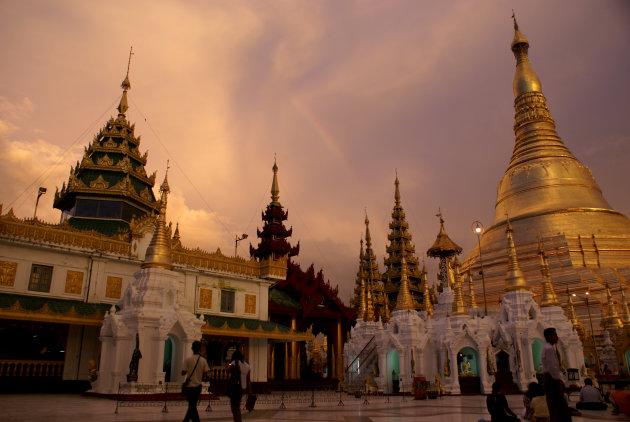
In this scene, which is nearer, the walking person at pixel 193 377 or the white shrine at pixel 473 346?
the walking person at pixel 193 377

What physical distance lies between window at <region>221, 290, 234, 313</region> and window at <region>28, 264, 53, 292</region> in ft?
27.6

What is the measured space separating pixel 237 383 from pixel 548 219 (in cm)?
3828

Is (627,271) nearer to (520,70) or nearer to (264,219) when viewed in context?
(520,70)

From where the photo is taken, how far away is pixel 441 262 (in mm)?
34781

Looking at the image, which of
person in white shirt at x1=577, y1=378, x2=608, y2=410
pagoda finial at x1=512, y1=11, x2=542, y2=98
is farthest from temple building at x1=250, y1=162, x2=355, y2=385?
pagoda finial at x1=512, y1=11, x2=542, y2=98

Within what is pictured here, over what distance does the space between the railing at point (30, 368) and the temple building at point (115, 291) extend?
4 centimetres

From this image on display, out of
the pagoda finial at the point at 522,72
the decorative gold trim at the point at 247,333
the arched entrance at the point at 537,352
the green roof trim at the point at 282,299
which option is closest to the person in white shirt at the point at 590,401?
the arched entrance at the point at 537,352

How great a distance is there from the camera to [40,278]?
20.3 m

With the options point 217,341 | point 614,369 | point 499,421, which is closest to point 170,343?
point 217,341

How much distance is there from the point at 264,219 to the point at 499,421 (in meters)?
32.6

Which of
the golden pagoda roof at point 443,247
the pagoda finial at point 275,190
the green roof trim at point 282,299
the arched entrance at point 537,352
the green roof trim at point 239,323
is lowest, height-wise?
the arched entrance at point 537,352

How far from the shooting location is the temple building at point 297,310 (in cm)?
3041

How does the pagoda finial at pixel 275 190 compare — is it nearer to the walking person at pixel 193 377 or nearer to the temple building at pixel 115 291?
the temple building at pixel 115 291

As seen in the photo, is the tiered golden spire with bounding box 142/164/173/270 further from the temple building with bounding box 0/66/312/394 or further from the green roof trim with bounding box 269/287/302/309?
the green roof trim with bounding box 269/287/302/309
